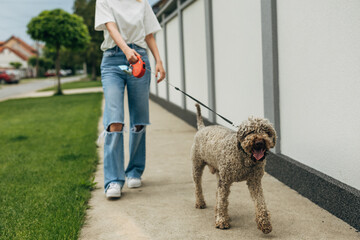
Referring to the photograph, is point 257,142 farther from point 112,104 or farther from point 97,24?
point 97,24

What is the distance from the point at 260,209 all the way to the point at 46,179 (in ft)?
9.20

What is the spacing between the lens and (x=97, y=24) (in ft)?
13.0

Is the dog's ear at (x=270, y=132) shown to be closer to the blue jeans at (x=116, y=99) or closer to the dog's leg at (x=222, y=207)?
the dog's leg at (x=222, y=207)

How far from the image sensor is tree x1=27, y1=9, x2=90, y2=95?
22219 millimetres

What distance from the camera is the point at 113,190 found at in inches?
154

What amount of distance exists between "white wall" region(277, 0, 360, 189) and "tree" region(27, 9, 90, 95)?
19.9 meters

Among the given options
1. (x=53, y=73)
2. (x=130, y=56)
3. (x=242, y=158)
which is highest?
(x=53, y=73)

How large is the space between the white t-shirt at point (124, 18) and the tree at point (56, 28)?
63.7 ft

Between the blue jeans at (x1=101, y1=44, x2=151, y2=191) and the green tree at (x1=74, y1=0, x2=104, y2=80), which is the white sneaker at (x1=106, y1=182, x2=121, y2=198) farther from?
the green tree at (x1=74, y1=0, x2=104, y2=80)

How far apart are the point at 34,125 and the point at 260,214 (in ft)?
26.9

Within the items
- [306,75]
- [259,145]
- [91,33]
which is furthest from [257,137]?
[91,33]

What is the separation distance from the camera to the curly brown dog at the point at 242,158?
2.71 m

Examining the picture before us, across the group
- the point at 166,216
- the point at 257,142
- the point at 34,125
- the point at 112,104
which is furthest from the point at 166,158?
the point at 34,125

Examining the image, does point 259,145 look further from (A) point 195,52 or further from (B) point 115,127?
(A) point 195,52
